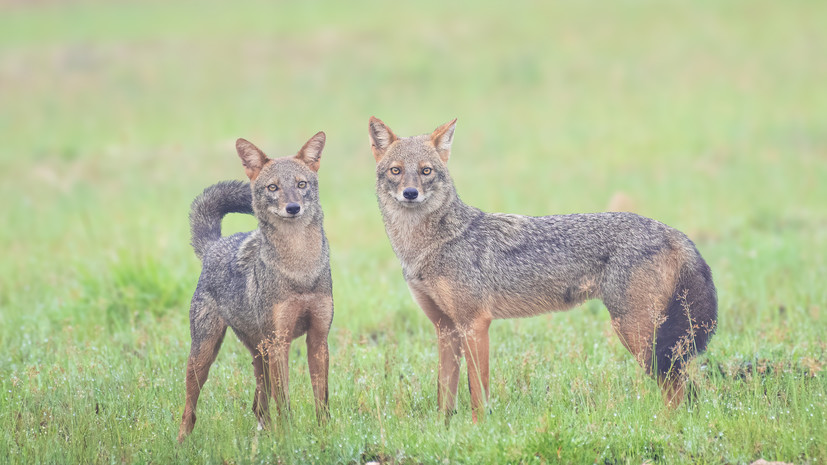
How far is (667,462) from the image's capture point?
5.38m

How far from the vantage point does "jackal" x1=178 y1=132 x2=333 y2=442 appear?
5.97m

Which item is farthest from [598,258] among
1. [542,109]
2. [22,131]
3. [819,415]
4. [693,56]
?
[693,56]

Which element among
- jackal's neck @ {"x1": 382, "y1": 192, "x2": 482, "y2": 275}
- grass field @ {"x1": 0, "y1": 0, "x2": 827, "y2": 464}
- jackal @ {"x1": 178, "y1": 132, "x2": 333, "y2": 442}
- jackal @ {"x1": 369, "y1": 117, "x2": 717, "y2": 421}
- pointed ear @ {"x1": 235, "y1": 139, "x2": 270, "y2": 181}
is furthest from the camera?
jackal's neck @ {"x1": 382, "y1": 192, "x2": 482, "y2": 275}

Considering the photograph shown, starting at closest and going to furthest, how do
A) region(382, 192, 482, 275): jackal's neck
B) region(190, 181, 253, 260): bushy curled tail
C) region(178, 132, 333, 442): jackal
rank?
region(178, 132, 333, 442): jackal, region(382, 192, 482, 275): jackal's neck, region(190, 181, 253, 260): bushy curled tail

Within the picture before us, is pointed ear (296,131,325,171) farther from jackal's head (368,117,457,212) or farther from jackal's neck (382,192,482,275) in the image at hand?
jackal's neck (382,192,482,275)

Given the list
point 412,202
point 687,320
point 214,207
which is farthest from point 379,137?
point 687,320

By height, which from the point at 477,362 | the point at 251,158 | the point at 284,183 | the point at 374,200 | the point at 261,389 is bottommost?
the point at 261,389

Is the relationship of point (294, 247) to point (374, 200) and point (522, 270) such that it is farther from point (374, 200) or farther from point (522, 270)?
point (374, 200)

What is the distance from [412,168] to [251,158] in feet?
3.79

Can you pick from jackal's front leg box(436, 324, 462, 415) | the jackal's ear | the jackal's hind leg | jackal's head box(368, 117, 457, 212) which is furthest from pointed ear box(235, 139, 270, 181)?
jackal's front leg box(436, 324, 462, 415)

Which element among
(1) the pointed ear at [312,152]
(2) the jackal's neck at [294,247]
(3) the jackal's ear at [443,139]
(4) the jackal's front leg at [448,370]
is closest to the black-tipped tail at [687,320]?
(4) the jackal's front leg at [448,370]

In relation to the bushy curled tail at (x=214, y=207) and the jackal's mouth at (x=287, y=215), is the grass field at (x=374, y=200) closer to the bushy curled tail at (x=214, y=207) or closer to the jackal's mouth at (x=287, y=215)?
the bushy curled tail at (x=214, y=207)

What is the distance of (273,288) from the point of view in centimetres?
602

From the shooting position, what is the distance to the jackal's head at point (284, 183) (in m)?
5.96
